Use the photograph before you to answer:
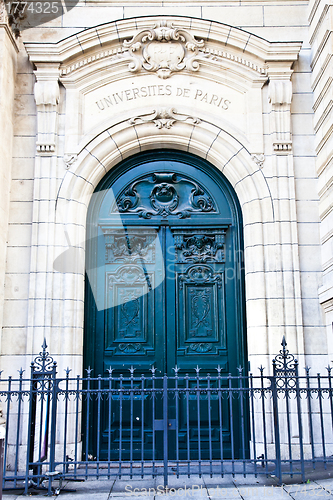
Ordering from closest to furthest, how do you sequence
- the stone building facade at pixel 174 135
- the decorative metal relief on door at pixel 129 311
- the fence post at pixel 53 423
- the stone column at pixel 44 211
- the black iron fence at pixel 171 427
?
the fence post at pixel 53 423, the black iron fence at pixel 171 427, the stone column at pixel 44 211, the stone building facade at pixel 174 135, the decorative metal relief on door at pixel 129 311

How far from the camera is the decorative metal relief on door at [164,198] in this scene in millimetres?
7965

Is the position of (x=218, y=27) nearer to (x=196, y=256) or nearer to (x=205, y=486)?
(x=196, y=256)

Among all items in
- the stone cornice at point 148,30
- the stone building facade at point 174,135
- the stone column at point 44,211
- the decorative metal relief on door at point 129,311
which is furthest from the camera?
the stone cornice at point 148,30

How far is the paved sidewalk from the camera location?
5164 mm

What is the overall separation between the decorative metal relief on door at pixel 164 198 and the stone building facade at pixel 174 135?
0.50 m

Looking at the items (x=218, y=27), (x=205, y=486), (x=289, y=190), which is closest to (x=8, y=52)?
(x=218, y=27)

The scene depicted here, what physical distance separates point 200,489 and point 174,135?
5.20 metres

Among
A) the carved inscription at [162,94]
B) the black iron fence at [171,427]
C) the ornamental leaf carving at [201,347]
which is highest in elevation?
the carved inscription at [162,94]

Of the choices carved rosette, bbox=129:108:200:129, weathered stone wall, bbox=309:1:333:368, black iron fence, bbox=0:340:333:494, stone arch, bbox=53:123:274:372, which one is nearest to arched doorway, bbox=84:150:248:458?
black iron fence, bbox=0:340:333:494

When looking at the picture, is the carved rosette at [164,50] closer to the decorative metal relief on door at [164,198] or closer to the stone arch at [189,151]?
the stone arch at [189,151]

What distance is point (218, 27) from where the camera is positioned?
7.86 m

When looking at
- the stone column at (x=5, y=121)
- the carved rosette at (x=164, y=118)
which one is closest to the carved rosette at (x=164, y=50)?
the carved rosette at (x=164, y=118)

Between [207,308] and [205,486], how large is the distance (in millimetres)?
2790

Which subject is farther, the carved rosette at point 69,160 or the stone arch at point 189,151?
the carved rosette at point 69,160
